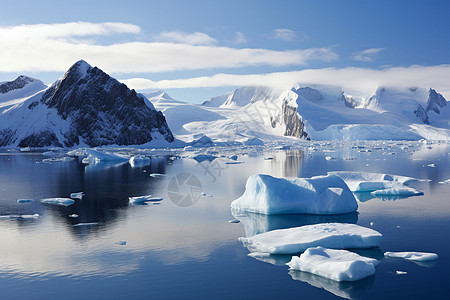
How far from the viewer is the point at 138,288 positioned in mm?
11844

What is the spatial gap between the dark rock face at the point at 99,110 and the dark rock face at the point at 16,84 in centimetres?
2088

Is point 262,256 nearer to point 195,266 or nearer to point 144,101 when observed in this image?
point 195,266

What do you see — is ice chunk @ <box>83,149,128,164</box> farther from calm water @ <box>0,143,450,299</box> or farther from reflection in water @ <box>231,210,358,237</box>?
reflection in water @ <box>231,210,358,237</box>

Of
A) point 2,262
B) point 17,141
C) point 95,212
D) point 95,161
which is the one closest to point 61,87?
point 17,141

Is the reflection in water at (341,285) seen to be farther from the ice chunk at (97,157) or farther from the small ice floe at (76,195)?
the ice chunk at (97,157)

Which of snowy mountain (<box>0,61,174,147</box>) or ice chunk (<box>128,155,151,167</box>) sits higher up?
snowy mountain (<box>0,61,174,147</box>)

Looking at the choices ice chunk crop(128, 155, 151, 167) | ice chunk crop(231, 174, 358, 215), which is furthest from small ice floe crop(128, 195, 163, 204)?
ice chunk crop(128, 155, 151, 167)

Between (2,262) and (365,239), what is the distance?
39.4 ft

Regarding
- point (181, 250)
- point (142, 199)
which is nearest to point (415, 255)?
point (181, 250)

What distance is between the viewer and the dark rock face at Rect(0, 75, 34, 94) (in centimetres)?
11944

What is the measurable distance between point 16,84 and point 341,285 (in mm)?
128083

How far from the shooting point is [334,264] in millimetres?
12172

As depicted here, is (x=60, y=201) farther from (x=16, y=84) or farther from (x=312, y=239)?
(x=16, y=84)

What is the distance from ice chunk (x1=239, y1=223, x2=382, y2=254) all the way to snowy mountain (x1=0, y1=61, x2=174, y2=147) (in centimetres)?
8639
